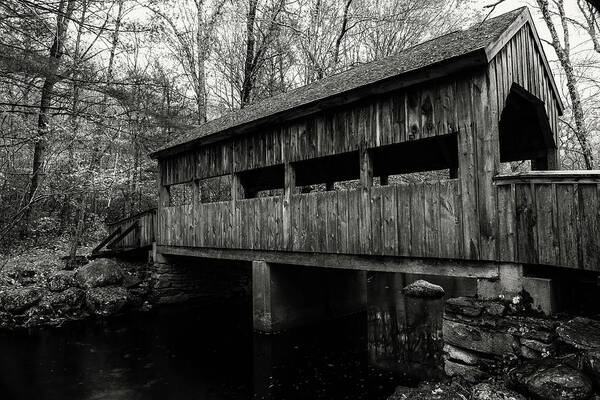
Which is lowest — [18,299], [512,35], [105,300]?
[105,300]

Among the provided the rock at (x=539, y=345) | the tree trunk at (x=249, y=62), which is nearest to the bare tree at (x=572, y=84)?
the rock at (x=539, y=345)

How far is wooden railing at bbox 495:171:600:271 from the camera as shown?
4.41 metres

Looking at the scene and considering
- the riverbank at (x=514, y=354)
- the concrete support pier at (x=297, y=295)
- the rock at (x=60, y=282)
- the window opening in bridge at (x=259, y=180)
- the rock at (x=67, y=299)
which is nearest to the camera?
the riverbank at (x=514, y=354)

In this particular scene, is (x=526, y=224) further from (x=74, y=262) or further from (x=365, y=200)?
(x=74, y=262)

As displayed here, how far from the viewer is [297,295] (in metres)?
9.40

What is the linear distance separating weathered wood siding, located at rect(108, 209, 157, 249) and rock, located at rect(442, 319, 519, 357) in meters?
10.3

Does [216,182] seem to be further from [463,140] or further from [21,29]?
[463,140]

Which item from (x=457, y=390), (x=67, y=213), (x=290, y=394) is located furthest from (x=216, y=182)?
(x=457, y=390)

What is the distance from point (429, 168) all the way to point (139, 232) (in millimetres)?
9812

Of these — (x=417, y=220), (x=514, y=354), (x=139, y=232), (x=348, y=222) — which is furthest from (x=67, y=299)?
(x=514, y=354)

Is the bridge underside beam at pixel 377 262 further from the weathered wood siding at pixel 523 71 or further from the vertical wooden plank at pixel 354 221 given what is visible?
the weathered wood siding at pixel 523 71

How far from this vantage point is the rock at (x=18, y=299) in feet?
33.9

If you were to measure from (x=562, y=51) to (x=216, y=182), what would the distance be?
49.6ft

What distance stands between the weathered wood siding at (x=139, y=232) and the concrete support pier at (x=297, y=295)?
553cm
